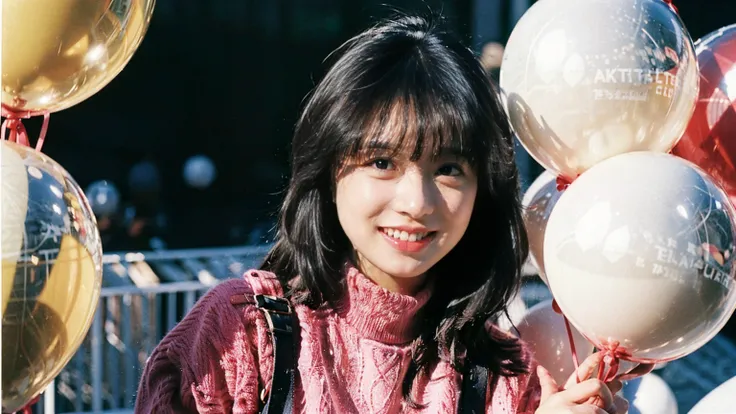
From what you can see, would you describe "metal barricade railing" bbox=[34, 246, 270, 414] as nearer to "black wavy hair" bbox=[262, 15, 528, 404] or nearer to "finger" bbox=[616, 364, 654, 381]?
"black wavy hair" bbox=[262, 15, 528, 404]

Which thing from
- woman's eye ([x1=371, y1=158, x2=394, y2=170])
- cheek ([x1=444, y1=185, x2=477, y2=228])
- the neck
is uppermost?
woman's eye ([x1=371, y1=158, x2=394, y2=170])

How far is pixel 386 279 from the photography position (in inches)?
67.9

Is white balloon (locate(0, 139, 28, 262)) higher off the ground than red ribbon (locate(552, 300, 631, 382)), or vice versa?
white balloon (locate(0, 139, 28, 262))

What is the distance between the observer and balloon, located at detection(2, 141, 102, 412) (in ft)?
4.45

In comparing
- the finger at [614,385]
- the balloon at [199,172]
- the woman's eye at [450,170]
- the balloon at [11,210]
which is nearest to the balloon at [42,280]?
the balloon at [11,210]

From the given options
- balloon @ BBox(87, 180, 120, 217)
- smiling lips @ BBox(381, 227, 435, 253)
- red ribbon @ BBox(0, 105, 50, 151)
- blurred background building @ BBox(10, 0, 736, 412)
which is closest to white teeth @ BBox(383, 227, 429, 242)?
smiling lips @ BBox(381, 227, 435, 253)

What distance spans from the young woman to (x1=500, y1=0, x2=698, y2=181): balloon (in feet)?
0.38

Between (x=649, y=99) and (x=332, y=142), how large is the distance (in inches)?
20.5

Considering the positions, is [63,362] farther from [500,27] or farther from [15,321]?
[500,27]

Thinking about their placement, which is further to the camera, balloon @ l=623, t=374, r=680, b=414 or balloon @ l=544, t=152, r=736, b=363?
balloon @ l=623, t=374, r=680, b=414

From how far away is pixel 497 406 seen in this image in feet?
5.51

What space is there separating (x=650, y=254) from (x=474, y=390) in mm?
431

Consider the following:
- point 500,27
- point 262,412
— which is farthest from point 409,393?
point 500,27

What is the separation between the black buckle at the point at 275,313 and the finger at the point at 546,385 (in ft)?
1.48
